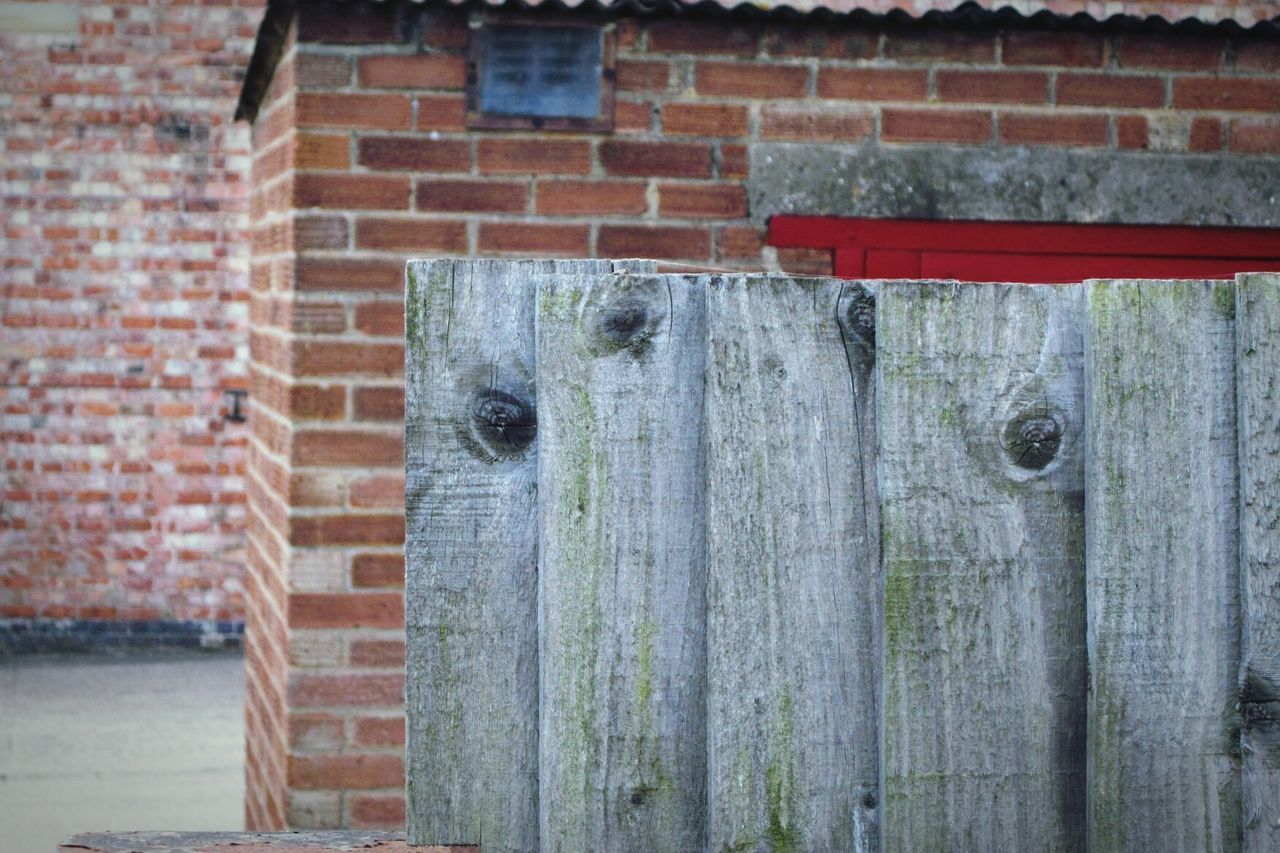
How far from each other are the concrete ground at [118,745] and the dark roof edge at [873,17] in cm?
277

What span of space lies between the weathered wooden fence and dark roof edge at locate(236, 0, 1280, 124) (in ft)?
7.21

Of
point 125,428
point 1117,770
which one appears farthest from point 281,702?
point 125,428

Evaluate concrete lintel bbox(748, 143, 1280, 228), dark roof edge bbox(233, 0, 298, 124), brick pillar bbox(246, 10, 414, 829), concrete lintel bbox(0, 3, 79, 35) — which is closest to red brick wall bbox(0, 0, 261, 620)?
concrete lintel bbox(0, 3, 79, 35)

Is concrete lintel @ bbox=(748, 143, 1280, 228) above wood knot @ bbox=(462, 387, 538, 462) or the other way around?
above

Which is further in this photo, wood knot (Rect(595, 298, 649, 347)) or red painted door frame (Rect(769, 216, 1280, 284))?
red painted door frame (Rect(769, 216, 1280, 284))

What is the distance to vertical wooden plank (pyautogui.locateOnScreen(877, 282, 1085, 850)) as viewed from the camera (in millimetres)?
1279

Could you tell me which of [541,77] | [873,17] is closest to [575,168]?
[541,77]

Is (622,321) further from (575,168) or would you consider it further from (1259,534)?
(575,168)

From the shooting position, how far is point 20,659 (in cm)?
758

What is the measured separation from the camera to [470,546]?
4.27 ft

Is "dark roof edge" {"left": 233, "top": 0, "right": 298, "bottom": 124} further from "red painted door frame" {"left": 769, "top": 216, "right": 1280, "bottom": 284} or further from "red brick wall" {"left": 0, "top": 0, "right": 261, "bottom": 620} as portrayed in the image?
"red brick wall" {"left": 0, "top": 0, "right": 261, "bottom": 620}

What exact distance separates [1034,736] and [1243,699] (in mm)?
185

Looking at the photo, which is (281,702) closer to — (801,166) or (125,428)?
(801,166)

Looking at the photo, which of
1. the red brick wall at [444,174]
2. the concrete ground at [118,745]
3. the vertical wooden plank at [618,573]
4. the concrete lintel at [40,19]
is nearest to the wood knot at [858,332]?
the vertical wooden plank at [618,573]
